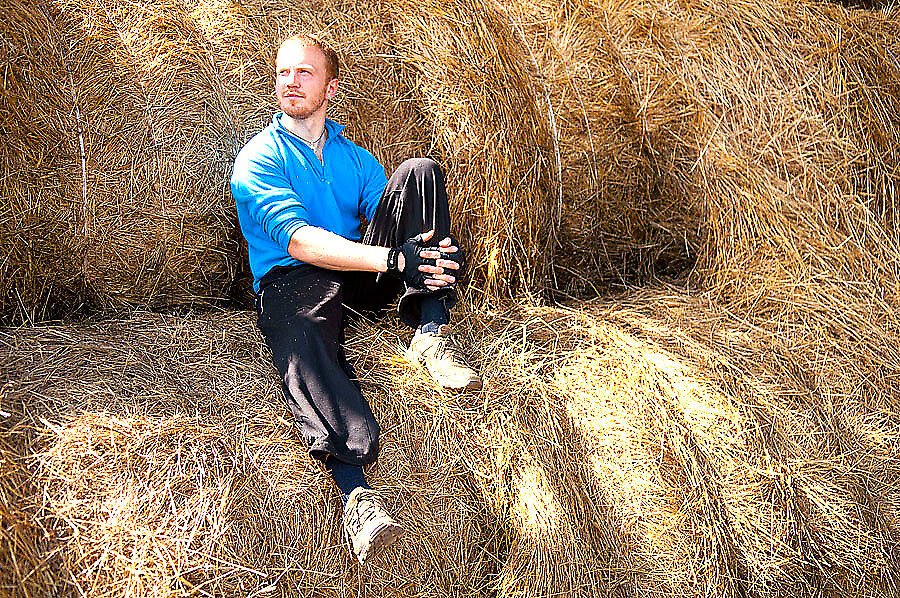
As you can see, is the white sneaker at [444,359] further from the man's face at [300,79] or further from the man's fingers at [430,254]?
the man's face at [300,79]

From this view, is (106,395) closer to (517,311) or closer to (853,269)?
(517,311)

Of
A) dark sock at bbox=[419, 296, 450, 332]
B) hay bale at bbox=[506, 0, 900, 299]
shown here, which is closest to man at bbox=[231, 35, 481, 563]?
dark sock at bbox=[419, 296, 450, 332]

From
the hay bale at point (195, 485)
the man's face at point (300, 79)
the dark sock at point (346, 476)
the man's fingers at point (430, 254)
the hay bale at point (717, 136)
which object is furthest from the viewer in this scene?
the hay bale at point (717, 136)

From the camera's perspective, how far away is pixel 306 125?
197cm

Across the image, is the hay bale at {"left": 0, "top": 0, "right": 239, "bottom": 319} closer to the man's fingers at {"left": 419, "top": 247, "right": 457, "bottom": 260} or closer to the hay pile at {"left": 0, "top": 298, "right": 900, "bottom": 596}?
the hay pile at {"left": 0, "top": 298, "right": 900, "bottom": 596}

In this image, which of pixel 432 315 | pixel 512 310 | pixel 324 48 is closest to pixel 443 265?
pixel 432 315

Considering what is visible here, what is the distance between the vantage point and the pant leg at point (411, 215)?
192 cm

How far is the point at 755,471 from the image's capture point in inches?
73.3

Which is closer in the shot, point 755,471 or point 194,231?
point 755,471

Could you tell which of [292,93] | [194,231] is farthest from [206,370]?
[292,93]

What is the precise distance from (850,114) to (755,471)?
3.63 ft

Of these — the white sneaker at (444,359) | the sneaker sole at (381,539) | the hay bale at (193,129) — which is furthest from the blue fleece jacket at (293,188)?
the sneaker sole at (381,539)

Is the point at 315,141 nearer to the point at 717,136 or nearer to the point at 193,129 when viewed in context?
the point at 193,129

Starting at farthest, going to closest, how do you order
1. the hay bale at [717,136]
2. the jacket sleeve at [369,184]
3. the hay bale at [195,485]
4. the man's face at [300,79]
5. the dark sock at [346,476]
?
the hay bale at [717,136]
the jacket sleeve at [369,184]
the man's face at [300,79]
the dark sock at [346,476]
the hay bale at [195,485]
